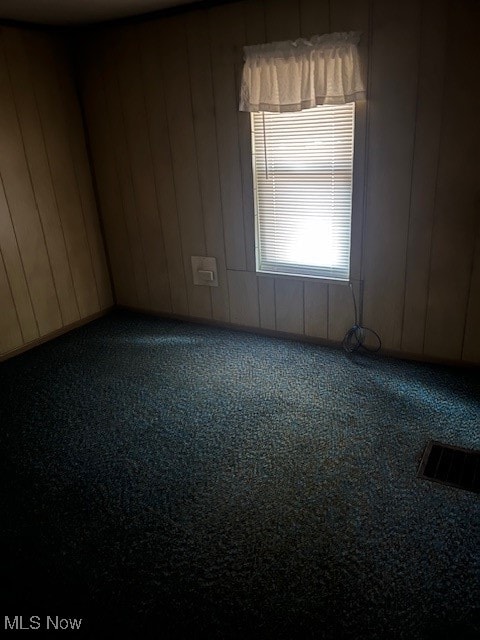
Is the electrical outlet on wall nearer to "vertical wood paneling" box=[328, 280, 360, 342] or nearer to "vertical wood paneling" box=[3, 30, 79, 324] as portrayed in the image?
"vertical wood paneling" box=[328, 280, 360, 342]

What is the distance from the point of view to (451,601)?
5.03 feet

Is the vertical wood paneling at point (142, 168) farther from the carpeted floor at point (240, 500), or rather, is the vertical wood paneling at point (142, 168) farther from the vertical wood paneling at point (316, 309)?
the vertical wood paneling at point (316, 309)

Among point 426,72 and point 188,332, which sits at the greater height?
point 426,72

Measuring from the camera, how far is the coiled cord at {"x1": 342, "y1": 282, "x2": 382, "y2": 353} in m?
3.20

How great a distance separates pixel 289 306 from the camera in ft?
11.3

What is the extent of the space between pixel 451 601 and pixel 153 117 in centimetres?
338

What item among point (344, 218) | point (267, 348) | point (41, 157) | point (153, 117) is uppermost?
point (153, 117)

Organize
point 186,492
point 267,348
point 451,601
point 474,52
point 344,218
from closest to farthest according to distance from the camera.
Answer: point 451,601 → point 186,492 → point 474,52 → point 344,218 → point 267,348

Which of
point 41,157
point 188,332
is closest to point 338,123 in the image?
point 188,332

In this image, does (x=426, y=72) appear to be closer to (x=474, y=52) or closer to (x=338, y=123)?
(x=474, y=52)

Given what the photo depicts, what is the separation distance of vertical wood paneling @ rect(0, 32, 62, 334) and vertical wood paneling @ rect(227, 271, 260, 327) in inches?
57.2

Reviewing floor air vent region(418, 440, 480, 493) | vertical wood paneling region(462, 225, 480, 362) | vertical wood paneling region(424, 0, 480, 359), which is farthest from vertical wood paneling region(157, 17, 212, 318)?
floor air vent region(418, 440, 480, 493)

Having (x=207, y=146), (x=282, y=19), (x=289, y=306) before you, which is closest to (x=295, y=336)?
(x=289, y=306)

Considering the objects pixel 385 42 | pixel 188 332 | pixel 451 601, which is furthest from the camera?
pixel 188 332
